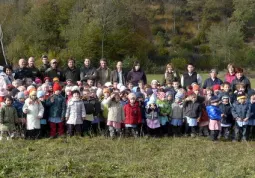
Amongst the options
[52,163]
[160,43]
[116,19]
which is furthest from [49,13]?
[52,163]

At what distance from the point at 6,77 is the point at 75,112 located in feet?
7.43

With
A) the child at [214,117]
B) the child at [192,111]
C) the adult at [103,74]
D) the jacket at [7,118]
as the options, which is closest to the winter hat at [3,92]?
the jacket at [7,118]

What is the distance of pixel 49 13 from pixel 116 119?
1773 inches

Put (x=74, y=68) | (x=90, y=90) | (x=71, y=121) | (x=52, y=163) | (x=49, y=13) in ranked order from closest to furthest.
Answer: (x=52, y=163) → (x=71, y=121) → (x=90, y=90) → (x=74, y=68) → (x=49, y=13)

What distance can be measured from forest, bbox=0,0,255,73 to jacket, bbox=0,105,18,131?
114 ft

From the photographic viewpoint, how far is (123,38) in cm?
5034

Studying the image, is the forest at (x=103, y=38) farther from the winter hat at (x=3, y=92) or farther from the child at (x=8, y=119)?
the child at (x=8, y=119)

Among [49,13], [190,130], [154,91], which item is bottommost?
[190,130]

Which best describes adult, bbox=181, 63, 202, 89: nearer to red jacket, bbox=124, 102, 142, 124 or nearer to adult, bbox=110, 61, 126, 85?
adult, bbox=110, 61, 126, 85

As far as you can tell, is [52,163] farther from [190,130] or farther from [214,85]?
[214,85]

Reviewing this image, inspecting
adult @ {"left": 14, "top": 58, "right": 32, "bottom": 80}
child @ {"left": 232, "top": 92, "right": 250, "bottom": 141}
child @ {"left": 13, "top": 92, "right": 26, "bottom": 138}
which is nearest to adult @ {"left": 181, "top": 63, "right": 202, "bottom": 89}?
child @ {"left": 232, "top": 92, "right": 250, "bottom": 141}

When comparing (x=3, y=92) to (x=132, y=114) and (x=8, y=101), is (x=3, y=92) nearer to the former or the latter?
(x=8, y=101)

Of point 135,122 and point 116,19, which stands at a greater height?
point 116,19

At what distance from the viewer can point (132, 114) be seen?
32.6 feet
